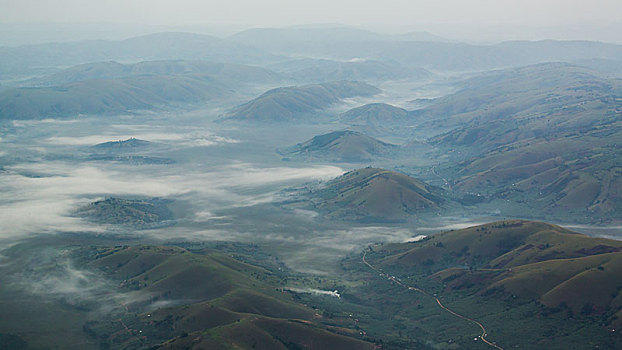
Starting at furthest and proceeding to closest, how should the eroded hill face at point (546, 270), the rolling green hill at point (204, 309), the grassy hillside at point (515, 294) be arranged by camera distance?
the eroded hill face at point (546, 270)
the grassy hillside at point (515, 294)
the rolling green hill at point (204, 309)

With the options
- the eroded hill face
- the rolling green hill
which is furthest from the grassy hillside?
the rolling green hill

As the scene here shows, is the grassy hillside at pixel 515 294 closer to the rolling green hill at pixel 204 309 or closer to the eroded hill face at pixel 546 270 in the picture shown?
the eroded hill face at pixel 546 270

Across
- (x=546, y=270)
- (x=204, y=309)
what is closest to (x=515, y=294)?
(x=546, y=270)

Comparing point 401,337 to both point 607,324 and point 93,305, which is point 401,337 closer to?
point 607,324

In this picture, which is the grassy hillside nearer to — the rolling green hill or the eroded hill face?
the eroded hill face

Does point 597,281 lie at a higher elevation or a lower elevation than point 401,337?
higher

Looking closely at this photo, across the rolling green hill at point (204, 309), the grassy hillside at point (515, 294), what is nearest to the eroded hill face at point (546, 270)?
the grassy hillside at point (515, 294)

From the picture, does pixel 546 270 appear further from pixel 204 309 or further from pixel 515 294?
pixel 204 309

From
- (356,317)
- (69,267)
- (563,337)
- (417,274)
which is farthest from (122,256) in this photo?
(563,337)
